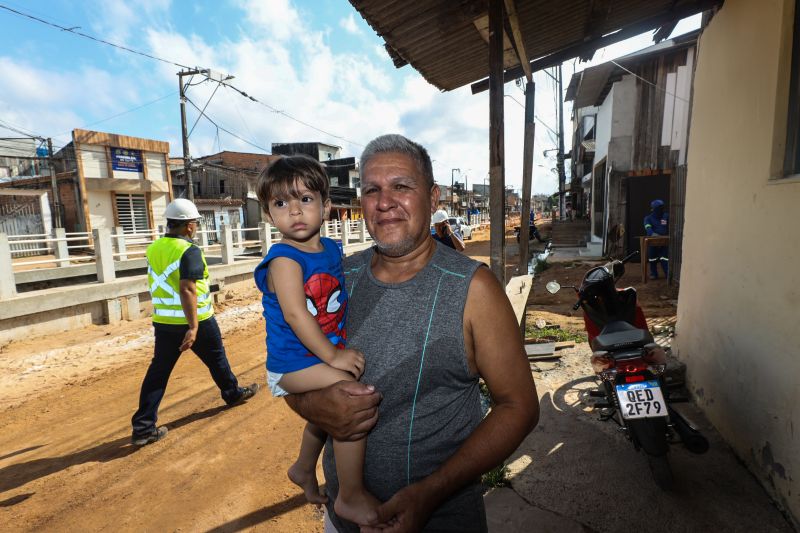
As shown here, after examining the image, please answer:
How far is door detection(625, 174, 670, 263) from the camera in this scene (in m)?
13.6

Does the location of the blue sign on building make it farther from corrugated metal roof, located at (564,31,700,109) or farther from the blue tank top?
the blue tank top

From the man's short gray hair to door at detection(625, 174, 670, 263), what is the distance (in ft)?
46.0

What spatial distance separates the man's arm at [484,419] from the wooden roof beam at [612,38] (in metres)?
4.02

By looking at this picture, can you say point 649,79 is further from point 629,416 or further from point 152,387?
point 152,387

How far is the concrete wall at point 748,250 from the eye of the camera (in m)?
2.42

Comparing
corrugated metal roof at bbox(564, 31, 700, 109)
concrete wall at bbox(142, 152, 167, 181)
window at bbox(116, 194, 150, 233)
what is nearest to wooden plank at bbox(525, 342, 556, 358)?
corrugated metal roof at bbox(564, 31, 700, 109)

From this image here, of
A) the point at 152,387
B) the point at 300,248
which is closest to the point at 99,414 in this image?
the point at 152,387

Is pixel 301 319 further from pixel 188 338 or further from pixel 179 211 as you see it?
pixel 179 211

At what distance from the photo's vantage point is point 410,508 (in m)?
1.35

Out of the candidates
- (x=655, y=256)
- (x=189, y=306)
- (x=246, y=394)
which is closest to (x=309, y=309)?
(x=189, y=306)

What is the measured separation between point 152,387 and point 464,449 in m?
3.92

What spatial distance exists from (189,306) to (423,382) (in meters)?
3.53

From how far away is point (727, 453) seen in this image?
10.2 feet

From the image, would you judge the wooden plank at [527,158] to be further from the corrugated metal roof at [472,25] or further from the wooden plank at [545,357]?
the wooden plank at [545,357]
